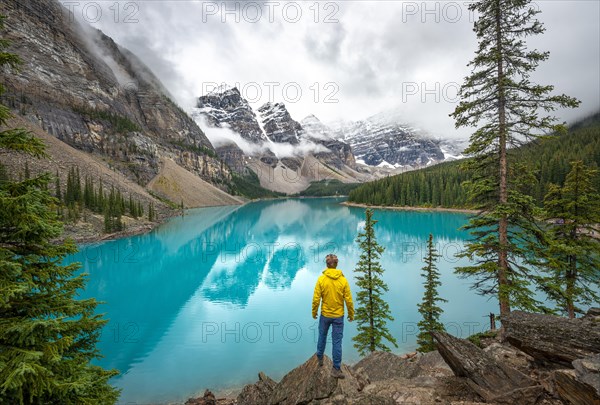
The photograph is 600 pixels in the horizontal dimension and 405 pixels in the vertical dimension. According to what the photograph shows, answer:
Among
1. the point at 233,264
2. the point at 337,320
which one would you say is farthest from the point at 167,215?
the point at 337,320

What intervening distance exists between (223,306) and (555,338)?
2624 cm

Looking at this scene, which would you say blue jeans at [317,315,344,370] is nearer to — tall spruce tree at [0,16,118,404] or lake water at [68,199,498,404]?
tall spruce tree at [0,16,118,404]

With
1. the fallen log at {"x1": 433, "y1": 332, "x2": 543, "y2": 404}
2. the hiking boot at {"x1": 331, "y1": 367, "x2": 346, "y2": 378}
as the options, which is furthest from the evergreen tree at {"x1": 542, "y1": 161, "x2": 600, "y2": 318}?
the hiking boot at {"x1": 331, "y1": 367, "x2": 346, "y2": 378}

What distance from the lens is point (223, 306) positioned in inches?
1126

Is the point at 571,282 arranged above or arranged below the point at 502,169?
below

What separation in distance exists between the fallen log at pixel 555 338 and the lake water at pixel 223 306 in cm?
1032

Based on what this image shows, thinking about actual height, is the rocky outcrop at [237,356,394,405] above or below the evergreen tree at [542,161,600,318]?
below

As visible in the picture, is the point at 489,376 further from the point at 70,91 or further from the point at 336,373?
the point at 70,91

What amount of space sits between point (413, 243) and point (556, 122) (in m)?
46.3

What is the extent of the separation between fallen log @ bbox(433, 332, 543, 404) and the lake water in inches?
337

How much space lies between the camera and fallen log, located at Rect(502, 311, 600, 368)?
7.19m

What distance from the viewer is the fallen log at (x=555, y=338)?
719 cm

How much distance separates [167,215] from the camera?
352 feet

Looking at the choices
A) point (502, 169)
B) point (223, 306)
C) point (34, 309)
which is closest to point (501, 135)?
point (502, 169)
